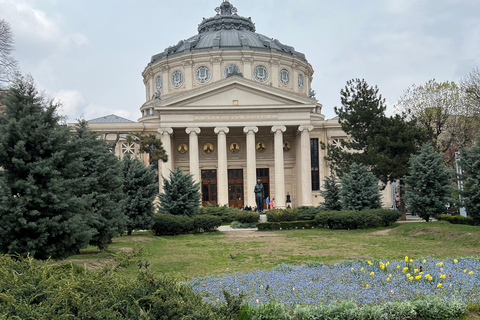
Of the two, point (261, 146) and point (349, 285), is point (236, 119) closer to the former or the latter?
point (261, 146)

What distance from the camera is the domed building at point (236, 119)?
44375 mm

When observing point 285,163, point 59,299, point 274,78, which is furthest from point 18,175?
point 274,78

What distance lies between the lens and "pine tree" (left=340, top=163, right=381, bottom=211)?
92.2 ft

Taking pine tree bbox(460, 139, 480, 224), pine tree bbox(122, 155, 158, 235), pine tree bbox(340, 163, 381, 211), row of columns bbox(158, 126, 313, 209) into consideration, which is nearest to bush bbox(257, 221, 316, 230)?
pine tree bbox(340, 163, 381, 211)

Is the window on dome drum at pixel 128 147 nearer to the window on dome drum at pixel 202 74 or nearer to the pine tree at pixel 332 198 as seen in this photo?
the window on dome drum at pixel 202 74

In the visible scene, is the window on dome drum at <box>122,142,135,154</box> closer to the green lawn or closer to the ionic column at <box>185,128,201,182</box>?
the ionic column at <box>185,128,201,182</box>

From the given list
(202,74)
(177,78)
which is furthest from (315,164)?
(177,78)

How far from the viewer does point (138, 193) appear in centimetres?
2289

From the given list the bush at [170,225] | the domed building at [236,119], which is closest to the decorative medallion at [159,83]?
the domed building at [236,119]

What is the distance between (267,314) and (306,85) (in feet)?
189

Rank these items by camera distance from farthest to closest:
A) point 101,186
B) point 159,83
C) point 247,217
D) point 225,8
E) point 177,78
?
point 225,8
point 159,83
point 177,78
point 247,217
point 101,186

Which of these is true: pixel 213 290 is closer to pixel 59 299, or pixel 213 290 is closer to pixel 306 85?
pixel 59 299

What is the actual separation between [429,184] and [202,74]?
36370 millimetres

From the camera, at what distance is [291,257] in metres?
14.4
